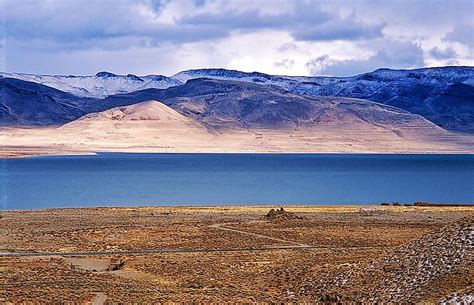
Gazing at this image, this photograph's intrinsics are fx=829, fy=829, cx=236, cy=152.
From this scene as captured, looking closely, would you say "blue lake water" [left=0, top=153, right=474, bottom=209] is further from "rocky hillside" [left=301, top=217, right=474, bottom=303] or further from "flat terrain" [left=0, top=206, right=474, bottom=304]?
"rocky hillside" [left=301, top=217, right=474, bottom=303]

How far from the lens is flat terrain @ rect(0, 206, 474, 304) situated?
21.9 meters

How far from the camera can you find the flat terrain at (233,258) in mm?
21906

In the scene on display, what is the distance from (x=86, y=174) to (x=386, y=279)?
96.9 m

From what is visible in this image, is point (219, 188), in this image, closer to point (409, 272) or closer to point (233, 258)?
point (233, 258)

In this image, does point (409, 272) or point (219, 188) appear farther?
point (219, 188)

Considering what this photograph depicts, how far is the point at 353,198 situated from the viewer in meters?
78.6

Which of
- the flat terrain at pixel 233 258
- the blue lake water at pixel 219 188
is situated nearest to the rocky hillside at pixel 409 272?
the flat terrain at pixel 233 258

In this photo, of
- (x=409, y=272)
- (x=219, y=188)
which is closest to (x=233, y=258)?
(x=409, y=272)

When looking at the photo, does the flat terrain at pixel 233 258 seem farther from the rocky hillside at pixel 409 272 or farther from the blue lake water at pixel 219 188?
the blue lake water at pixel 219 188

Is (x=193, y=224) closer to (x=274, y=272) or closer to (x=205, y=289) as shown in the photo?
(x=274, y=272)

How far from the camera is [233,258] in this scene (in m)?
30.3

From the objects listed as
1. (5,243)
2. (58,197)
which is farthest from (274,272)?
(58,197)

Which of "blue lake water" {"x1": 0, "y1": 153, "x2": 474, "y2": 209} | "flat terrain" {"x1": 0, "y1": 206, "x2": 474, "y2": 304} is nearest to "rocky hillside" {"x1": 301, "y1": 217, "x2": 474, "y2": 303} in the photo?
"flat terrain" {"x1": 0, "y1": 206, "x2": 474, "y2": 304}

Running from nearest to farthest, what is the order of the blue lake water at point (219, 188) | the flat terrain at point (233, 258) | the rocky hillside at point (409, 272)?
the rocky hillside at point (409, 272) → the flat terrain at point (233, 258) → the blue lake water at point (219, 188)
